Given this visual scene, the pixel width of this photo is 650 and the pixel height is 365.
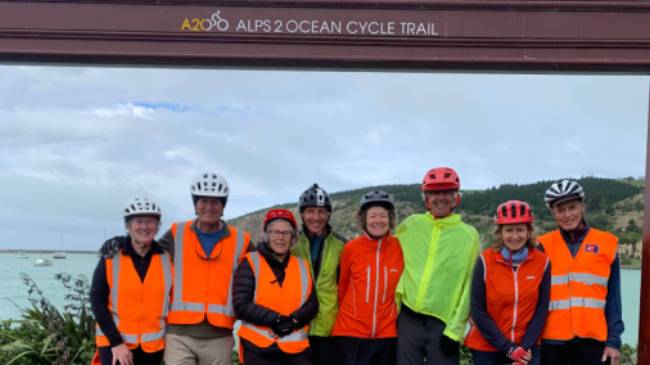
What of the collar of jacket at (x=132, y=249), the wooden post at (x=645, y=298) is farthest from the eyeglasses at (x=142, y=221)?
the wooden post at (x=645, y=298)

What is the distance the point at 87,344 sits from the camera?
23.5 ft

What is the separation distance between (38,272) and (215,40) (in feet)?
16.9

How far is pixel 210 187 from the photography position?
209 inches

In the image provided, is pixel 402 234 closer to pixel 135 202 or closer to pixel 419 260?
pixel 419 260

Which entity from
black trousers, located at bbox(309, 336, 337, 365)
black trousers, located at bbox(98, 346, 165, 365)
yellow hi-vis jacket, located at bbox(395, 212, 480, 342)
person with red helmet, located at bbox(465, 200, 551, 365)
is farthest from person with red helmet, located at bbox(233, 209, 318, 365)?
person with red helmet, located at bbox(465, 200, 551, 365)

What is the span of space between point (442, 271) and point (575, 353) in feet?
3.86

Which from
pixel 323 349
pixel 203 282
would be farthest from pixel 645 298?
pixel 203 282

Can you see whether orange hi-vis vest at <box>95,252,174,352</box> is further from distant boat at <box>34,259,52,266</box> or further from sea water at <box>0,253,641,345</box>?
distant boat at <box>34,259,52,266</box>

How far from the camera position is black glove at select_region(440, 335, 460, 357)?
514 centimetres

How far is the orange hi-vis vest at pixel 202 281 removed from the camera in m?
5.20

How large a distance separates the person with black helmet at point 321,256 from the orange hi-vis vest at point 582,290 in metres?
1.70

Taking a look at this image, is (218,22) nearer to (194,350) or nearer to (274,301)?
(274,301)

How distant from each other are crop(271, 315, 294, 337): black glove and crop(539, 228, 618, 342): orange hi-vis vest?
77.3 inches

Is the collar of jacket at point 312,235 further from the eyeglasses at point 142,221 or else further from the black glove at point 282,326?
the eyeglasses at point 142,221
